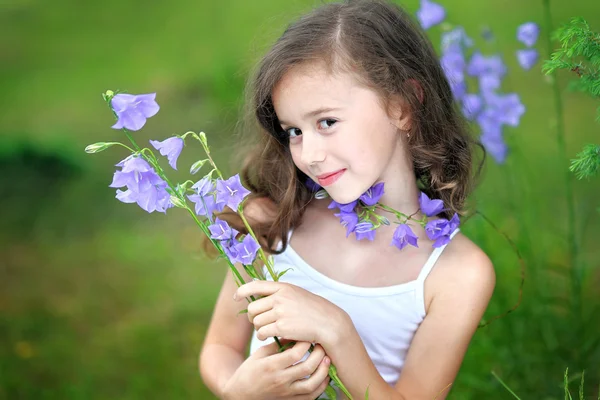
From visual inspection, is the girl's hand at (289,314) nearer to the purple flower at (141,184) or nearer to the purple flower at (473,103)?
the purple flower at (141,184)

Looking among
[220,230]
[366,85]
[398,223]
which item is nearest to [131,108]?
[220,230]

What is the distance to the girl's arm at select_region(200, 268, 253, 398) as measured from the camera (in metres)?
1.62

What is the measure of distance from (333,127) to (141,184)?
38cm

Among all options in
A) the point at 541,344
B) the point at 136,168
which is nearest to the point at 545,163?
the point at 541,344

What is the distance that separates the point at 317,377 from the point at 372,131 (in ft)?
1.40

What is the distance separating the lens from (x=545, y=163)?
3084 mm

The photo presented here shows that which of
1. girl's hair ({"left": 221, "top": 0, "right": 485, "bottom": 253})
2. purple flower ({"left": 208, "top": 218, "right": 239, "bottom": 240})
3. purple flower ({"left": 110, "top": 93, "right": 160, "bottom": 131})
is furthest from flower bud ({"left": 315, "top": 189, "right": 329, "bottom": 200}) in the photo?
purple flower ({"left": 110, "top": 93, "right": 160, "bottom": 131})

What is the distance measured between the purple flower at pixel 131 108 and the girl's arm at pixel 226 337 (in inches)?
21.5

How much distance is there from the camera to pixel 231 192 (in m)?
1.19

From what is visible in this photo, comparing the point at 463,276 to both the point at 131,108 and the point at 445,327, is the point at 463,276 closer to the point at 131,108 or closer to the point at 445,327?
the point at 445,327

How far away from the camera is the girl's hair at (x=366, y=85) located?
144 cm

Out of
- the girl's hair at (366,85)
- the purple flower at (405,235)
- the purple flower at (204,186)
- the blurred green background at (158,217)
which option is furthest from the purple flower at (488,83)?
the purple flower at (204,186)

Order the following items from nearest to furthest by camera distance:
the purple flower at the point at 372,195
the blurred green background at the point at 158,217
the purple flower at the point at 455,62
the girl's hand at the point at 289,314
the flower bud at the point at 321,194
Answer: the girl's hand at the point at 289,314, the purple flower at the point at 372,195, the flower bud at the point at 321,194, the purple flower at the point at 455,62, the blurred green background at the point at 158,217

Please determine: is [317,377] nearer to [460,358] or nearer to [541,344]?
[460,358]
